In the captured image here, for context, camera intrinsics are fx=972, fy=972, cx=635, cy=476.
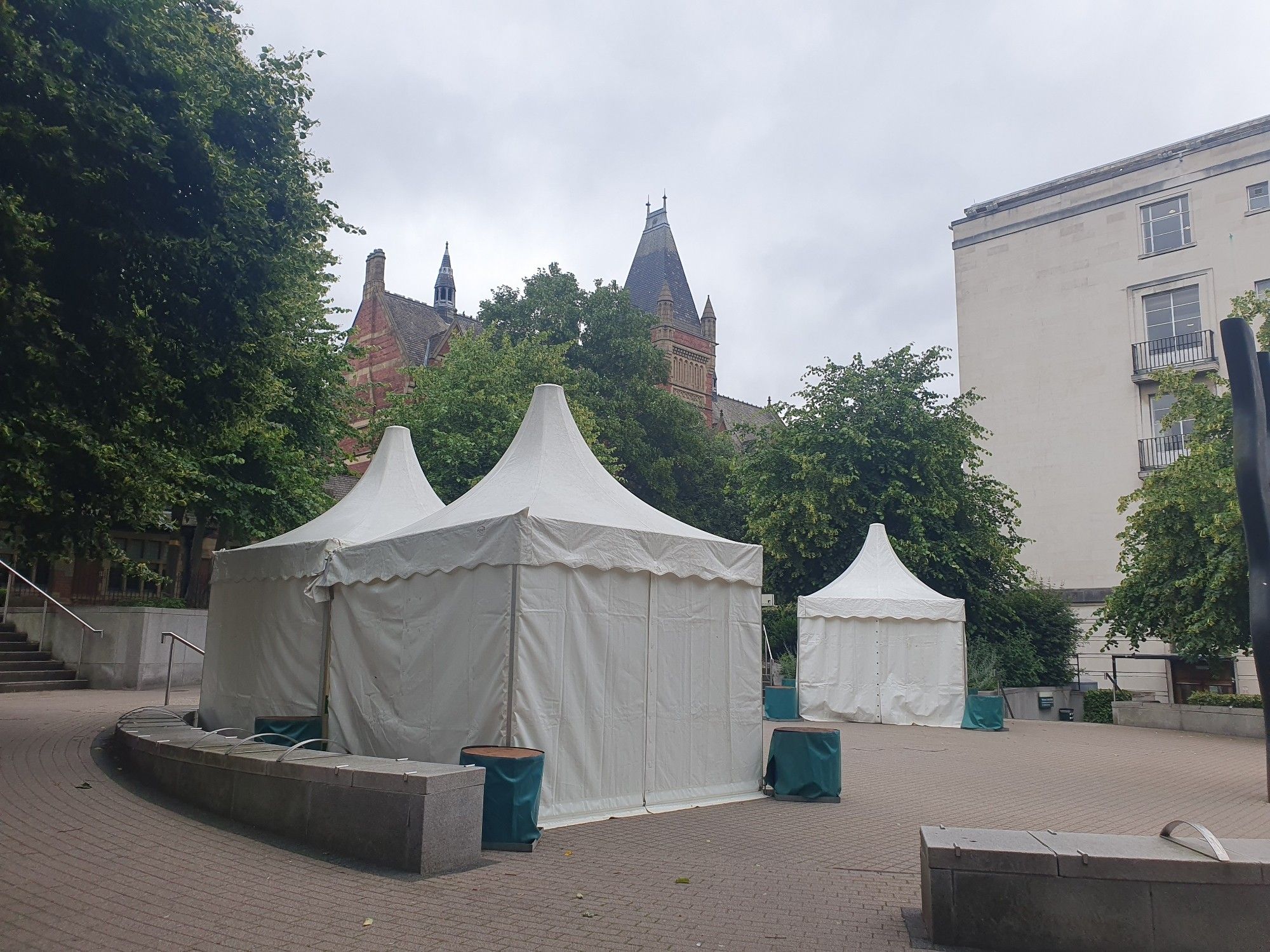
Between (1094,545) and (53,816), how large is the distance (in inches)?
Answer: 1319

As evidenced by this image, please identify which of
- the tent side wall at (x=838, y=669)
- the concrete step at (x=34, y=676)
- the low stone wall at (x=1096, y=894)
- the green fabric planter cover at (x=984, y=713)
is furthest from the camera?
the tent side wall at (x=838, y=669)

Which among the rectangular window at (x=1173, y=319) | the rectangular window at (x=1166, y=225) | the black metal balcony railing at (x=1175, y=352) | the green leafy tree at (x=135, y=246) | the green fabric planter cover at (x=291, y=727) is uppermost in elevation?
the rectangular window at (x=1166, y=225)

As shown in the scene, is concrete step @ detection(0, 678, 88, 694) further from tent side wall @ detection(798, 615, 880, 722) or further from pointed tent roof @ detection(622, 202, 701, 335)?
pointed tent roof @ detection(622, 202, 701, 335)

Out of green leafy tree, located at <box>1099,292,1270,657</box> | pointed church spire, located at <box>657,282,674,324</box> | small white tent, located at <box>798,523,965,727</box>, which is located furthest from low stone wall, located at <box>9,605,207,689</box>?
pointed church spire, located at <box>657,282,674,324</box>

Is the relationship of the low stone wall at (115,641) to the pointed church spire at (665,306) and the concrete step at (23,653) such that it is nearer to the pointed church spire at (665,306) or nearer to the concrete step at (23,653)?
the concrete step at (23,653)

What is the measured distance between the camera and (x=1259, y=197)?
32312 mm

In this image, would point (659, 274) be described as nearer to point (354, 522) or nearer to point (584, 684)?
point (354, 522)

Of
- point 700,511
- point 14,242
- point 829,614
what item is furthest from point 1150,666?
point 14,242

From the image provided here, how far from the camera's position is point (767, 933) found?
570 centimetres

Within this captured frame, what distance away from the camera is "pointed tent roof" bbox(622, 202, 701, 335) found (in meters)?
75.6

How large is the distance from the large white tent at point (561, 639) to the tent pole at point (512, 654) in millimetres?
12

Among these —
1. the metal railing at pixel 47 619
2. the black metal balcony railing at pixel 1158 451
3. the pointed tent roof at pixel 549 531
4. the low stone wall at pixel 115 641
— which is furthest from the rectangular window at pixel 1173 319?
the metal railing at pixel 47 619

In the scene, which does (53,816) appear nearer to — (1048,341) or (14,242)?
(14,242)

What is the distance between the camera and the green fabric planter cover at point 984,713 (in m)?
20.7
